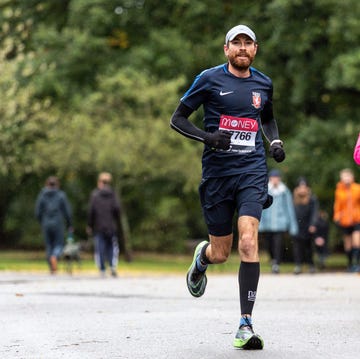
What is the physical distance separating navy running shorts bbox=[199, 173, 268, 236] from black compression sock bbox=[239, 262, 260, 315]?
1.08ft

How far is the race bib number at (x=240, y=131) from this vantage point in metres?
7.40

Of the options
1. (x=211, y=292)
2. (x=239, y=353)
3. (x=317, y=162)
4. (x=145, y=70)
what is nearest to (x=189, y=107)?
(x=239, y=353)

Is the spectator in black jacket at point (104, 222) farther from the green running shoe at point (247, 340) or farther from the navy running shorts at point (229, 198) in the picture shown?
the green running shoe at point (247, 340)

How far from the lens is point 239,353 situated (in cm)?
675

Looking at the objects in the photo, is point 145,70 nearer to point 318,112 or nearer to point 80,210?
point 318,112

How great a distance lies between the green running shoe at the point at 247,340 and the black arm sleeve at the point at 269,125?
1.55m

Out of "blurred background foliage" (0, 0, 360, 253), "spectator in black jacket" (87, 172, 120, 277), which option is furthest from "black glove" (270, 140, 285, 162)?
"blurred background foliage" (0, 0, 360, 253)

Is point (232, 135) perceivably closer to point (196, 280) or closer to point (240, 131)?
point (240, 131)

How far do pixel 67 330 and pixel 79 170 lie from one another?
83.3ft

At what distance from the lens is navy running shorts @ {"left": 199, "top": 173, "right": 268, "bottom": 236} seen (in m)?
7.32

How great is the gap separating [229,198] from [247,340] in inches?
41.5

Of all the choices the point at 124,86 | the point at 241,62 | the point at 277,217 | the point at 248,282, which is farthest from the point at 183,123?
the point at 124,86

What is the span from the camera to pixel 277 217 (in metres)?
19.4

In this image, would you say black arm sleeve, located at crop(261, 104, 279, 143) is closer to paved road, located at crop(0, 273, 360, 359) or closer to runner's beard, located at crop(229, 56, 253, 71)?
runner's beard, located at crop(229, 56, 253, 71)
